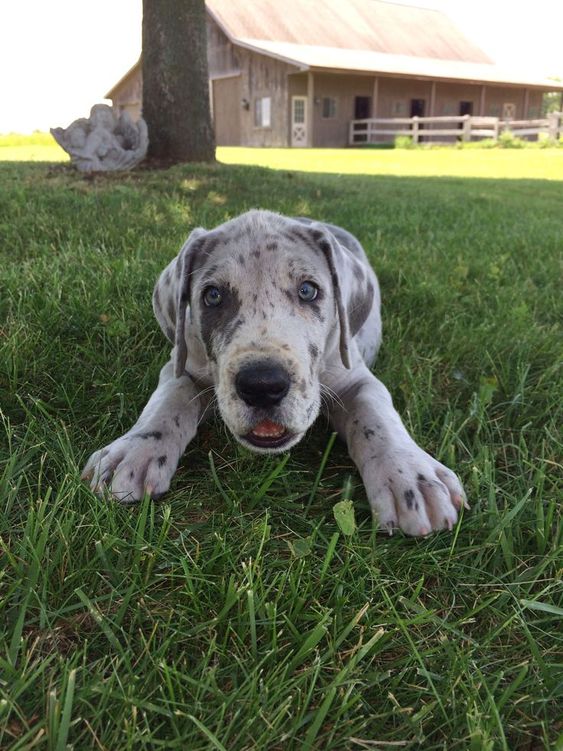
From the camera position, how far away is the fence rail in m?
35.3

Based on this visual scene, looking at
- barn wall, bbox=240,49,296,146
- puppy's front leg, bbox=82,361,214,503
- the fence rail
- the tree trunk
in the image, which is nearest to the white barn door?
barn wall, bbox=240,49,296,146

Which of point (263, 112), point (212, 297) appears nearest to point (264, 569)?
point (212, 297)

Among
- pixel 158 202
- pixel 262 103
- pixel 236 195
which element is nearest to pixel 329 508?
pixel 158 202

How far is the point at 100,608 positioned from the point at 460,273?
178 inches

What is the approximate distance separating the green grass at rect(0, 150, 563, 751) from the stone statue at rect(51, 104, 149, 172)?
6.45m

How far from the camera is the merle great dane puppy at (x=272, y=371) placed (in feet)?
8.07

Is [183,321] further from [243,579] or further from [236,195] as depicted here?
[236,195]

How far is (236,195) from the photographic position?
8320mm

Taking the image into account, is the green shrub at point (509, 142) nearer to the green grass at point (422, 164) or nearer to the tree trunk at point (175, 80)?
the green grass at point (422, 164)

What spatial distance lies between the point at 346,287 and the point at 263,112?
3761 cm

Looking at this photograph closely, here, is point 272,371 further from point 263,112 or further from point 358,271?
point 263,112

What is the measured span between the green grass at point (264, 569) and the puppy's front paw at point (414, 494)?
65 mm

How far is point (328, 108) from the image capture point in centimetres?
3772

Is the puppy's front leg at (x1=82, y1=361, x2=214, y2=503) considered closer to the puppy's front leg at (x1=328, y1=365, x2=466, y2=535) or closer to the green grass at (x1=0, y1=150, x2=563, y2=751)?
the green grass at (x1=0, y1=150, x2=563, y2=751)
